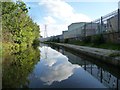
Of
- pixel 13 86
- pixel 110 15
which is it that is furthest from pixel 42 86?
pixel 110 15

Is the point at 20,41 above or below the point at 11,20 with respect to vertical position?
below

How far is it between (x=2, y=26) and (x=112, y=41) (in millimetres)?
12295

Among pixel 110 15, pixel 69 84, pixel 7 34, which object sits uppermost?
pixel 110 15

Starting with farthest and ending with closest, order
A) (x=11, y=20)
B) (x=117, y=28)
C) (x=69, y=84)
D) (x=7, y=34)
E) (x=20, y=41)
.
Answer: (x=20, y=41) → (x=11, y=20) → (x=7, y=34) → (x=117, y=28) → (x=69, y=84)

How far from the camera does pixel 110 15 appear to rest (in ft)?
92.7

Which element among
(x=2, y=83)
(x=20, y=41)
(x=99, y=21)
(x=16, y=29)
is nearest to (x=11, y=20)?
(x=16, y=29)

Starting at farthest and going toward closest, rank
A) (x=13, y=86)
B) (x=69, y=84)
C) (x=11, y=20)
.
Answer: (x=11, y=20) < (x=69, y=84) < (x=13, y=86)

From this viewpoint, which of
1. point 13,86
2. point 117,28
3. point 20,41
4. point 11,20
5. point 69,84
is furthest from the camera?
point 20,41

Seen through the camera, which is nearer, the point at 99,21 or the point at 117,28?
the point at 117,28

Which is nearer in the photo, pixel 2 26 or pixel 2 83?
pixel 2 83

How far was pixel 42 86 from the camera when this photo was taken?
869 cm

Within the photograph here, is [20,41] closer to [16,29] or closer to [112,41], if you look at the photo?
[16,29]

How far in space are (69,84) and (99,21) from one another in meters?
24.5

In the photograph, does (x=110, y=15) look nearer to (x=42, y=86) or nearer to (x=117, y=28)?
(x=117, y=28)
